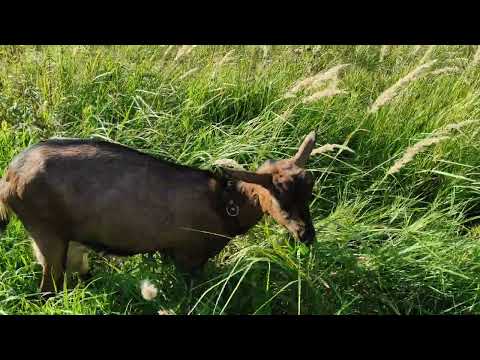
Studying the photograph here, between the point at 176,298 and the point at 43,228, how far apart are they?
1.05 m

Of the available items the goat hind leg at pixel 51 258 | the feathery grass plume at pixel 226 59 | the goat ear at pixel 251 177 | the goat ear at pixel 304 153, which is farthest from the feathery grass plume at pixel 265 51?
the goat hind leg at pixel 51 258

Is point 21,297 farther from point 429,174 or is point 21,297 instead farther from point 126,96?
point 429,174

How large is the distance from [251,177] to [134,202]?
88cm

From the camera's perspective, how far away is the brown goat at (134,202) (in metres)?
4.48

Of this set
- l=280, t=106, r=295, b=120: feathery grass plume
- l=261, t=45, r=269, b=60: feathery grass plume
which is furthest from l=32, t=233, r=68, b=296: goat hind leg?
l=261, t=45, r=269, b=60: feathery grass plume

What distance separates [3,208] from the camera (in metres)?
4.70

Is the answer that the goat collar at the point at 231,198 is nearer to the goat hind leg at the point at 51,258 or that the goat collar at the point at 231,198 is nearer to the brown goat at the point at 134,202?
the brown goat at the point at 134,202

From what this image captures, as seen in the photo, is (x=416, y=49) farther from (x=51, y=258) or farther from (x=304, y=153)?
(x=51, y=258)

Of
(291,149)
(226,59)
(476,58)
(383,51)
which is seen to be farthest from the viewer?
(383,51)

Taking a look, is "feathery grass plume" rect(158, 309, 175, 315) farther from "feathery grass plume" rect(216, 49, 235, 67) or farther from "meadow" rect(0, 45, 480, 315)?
"feathery grass plume" rect(216, 49, 235, 67)

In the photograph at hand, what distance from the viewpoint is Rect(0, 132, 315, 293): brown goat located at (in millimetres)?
4477

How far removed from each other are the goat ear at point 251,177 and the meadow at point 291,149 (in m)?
0.55

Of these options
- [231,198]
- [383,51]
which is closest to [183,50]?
[383,51]

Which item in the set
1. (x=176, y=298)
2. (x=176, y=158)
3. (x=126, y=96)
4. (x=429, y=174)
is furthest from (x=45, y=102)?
(x=429, y=174)
